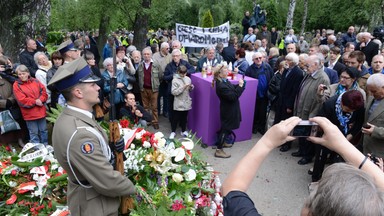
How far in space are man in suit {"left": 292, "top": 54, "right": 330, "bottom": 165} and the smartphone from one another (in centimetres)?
376

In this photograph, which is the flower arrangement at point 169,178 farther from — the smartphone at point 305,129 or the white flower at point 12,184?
the smartphone at point 305,129

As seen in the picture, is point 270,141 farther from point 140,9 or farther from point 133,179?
point 140,9

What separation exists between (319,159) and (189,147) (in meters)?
2.55

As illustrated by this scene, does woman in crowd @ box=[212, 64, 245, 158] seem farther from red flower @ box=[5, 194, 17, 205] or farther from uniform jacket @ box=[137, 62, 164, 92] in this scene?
red flower @ box=[5, 194, 17, 205]

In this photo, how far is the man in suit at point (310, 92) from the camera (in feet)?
17.4

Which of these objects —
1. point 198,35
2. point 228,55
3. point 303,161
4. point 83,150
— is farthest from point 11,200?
point 228,55

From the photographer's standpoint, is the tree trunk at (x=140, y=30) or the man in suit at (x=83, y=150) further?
the tree trunk at (x=140, y=30)

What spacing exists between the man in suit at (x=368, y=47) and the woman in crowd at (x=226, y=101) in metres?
5.38

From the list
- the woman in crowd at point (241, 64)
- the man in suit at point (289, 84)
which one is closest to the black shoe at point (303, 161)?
the man in suit at point (289, 84)

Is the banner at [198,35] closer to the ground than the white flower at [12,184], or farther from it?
farther from it

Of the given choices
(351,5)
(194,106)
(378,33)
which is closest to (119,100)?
(194,106)

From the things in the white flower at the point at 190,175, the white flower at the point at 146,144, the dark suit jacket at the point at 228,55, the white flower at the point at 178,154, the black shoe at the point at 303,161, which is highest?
the dark suit jacket at the point at 228,55

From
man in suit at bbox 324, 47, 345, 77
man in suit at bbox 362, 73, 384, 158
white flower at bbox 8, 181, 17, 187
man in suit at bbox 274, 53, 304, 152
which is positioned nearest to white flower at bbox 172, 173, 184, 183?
white flower at bbox 8, 181, 17, 187

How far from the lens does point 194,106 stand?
22.0 ft
